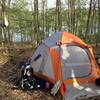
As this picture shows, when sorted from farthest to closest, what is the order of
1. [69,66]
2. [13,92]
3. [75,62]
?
[75,62] < [69,66] < [13,92]

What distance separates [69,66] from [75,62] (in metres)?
0.33

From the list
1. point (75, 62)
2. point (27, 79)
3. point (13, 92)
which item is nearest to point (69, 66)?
point (75, 62)

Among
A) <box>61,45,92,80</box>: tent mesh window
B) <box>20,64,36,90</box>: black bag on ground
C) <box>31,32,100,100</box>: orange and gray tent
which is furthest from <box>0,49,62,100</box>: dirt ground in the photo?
<box>61,45,92,80</box>: tent mesh window

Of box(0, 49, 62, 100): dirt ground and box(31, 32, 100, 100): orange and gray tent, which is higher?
box(31, 32, 100, 100): orange and gray tent

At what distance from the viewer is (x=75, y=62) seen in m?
9.42

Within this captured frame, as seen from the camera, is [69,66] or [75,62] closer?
[69,66]

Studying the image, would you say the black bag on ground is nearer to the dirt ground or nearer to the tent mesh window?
the dirt ground

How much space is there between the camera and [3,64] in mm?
13102

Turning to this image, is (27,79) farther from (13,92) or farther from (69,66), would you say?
(69,66)

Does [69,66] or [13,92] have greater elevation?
[69,66]

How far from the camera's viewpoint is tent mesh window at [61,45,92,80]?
357 inches

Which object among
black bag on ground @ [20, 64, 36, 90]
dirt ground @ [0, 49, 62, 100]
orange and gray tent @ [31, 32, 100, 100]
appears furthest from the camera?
black bag on ground @ [20, 64, 36, 90]

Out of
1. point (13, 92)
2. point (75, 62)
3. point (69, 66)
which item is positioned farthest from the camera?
point (75, 62)

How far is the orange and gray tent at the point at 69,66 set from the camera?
8648 millimetres
